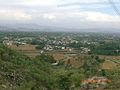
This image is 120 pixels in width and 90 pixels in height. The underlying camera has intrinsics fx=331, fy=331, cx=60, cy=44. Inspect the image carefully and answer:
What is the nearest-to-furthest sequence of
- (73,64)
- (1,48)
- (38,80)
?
(38,80)
(1,48)
(73,64)

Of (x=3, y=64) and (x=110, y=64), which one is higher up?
(x=3, y=64)

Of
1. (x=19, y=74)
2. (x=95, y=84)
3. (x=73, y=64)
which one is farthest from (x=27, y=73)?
(x=73, y=64)

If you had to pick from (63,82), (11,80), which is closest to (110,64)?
(63,82)

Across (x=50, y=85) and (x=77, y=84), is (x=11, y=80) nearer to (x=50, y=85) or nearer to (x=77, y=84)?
(x=50, y=85)

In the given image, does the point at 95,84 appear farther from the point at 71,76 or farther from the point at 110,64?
the point at 110,64

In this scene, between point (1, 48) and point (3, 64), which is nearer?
point (3, 64)

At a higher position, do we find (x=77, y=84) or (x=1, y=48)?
(x=1, y=48)

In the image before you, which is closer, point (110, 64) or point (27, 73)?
point (27, 73)

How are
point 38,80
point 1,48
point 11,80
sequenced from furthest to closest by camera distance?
point 1,48
point 38,80
point 11,80

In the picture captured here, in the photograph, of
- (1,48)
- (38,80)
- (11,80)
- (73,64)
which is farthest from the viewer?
(73,64)
